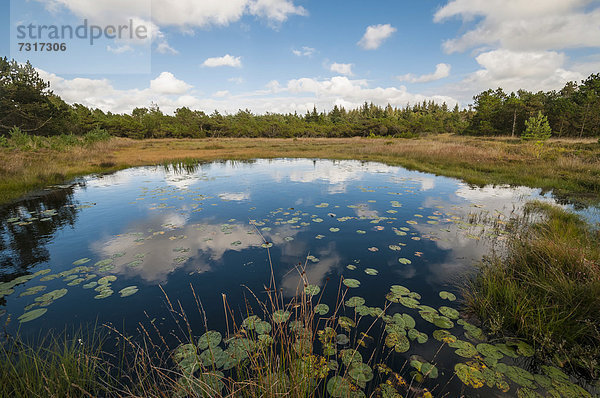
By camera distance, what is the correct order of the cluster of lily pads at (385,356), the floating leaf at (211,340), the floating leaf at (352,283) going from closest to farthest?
the cluster of lily pads at (385,356) → the floating leaf at (211,340) → the floating leaf at (352,283)

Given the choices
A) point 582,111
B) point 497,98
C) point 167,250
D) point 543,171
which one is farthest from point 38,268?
point 497,98

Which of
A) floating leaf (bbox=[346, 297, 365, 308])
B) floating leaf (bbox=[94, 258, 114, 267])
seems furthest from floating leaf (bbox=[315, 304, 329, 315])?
floating leaf (bbox=[94, 258, 114, 267])

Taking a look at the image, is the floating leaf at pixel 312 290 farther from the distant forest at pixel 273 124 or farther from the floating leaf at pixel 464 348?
the distant forest at pixel 273 124

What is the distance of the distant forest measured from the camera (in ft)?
102

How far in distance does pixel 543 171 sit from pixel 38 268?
24.0 meters

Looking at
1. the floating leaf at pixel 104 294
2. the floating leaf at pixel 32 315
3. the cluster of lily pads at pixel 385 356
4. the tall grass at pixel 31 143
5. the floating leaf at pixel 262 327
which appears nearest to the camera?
the cluster of lily pads at pixel 385 356

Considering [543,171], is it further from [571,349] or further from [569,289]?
[571,349]

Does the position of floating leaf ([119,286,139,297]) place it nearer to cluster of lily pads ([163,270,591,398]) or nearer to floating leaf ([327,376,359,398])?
cluster of lily pads ([163,270,591,398])

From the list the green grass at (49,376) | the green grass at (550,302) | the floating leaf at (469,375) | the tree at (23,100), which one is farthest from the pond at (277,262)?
the tree at (23,100)

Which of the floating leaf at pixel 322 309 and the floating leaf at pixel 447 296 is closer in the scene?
the floating leaf at pixel 322 309

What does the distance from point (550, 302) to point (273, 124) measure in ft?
229

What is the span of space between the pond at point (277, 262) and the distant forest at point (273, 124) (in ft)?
108

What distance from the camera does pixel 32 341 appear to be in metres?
3.50

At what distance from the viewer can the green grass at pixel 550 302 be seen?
3.17 m
